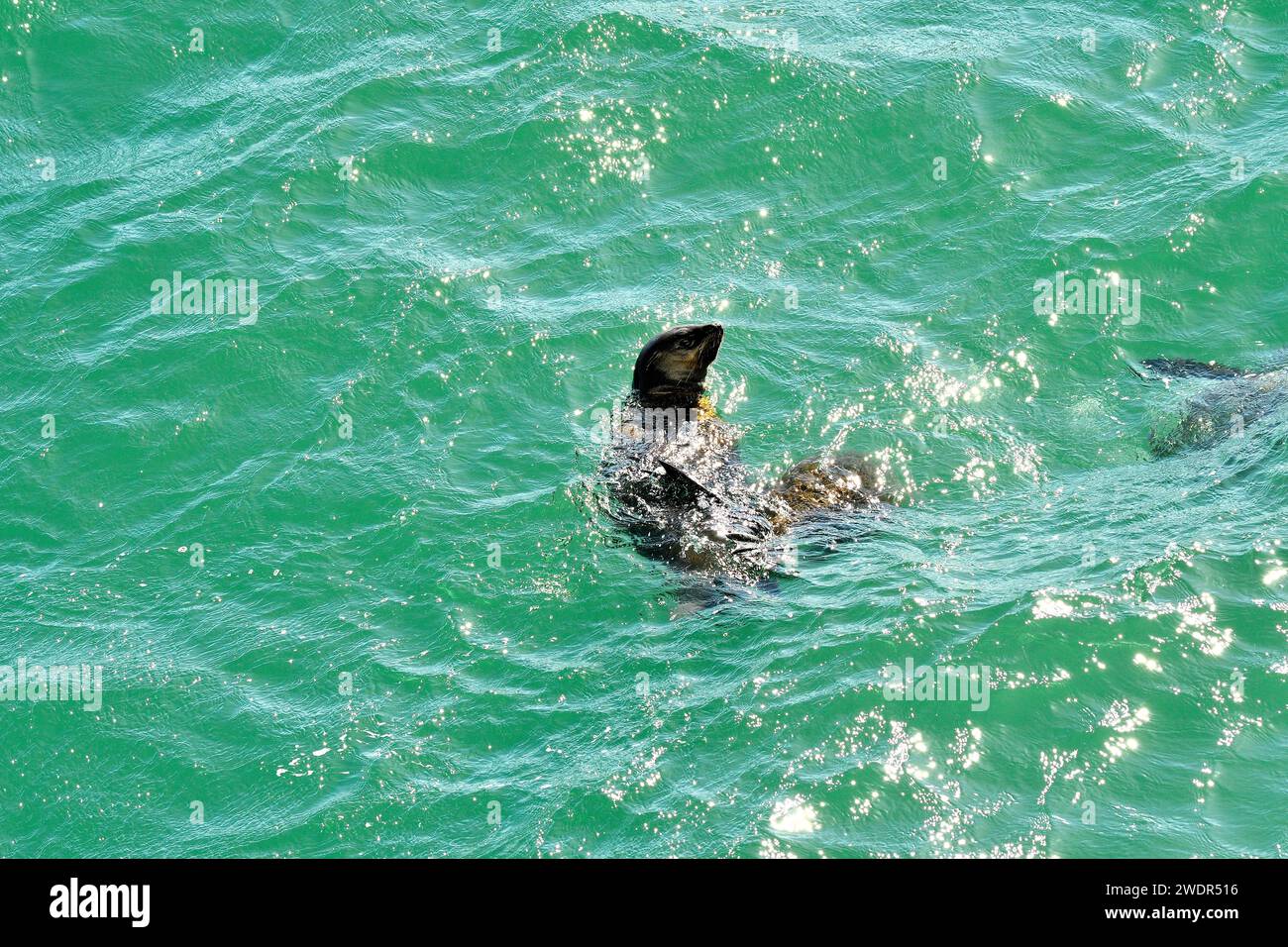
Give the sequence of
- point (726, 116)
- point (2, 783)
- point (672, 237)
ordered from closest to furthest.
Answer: point (2, 783) < point (672, 237) < point (726, 116)

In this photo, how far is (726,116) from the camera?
1501cm

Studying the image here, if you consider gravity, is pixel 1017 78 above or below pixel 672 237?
above

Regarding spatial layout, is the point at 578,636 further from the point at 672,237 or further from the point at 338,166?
Result: the point at 338,166

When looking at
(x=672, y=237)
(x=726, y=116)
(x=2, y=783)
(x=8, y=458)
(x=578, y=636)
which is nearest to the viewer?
(x=2, y=783)

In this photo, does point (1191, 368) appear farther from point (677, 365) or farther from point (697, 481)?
point (697, 481)

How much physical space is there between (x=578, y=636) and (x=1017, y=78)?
933 cm

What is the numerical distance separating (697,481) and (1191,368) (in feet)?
17.7

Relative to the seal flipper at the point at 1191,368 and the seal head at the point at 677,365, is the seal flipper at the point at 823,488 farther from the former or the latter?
the seal flipper at the point at 1191,368

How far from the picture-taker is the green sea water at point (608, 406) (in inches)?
340

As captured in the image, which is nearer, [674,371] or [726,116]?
[674,371]

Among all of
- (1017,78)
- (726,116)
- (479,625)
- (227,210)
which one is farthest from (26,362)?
(1017,78)

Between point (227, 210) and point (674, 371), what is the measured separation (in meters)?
5.95

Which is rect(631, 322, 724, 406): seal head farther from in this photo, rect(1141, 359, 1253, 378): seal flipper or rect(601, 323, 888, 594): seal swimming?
rect(1141, 359, 1253, 378): seal flipper
